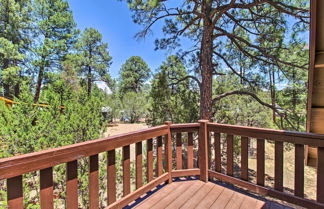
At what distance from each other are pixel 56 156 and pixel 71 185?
0.34 metres

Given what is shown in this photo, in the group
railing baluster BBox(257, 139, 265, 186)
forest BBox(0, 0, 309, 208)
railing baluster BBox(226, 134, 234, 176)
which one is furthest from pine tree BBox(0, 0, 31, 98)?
railing baluster BBox(257, 139, 265, 186)

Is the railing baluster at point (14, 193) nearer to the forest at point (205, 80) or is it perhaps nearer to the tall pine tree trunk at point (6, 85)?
the forest at point (205, 80)

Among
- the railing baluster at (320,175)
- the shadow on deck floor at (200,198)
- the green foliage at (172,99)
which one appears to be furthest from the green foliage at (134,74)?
the railing baluster at (320,175)

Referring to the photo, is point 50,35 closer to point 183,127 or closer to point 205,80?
point 205,80

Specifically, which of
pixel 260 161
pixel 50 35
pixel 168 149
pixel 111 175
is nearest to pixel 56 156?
pixel 111 175

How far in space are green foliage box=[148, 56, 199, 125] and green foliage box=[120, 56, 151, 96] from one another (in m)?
20.6

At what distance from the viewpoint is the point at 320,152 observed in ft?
5.67

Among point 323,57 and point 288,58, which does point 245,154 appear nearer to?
point 323,57

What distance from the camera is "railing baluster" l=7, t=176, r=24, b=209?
1.13 metres

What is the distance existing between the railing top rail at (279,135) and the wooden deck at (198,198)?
838 mm

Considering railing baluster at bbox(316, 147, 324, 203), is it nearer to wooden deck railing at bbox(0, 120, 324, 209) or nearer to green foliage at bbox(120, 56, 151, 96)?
wooden deck railing at bbox(0, 120, 324, 209)

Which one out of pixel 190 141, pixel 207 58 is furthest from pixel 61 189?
pixel 207 58

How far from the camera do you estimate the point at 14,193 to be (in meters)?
1.15

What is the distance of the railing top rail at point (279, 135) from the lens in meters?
1.73
